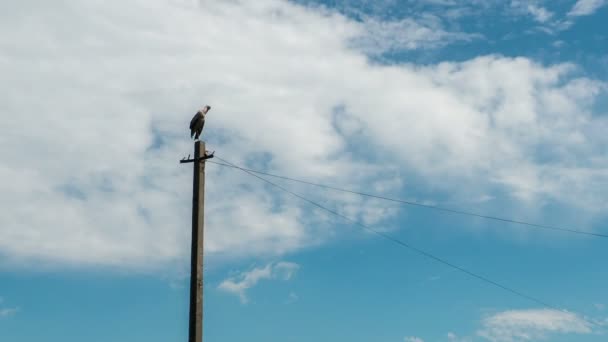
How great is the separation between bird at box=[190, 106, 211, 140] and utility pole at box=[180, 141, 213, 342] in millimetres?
1241

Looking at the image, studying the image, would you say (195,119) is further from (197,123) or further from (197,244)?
(197,244)

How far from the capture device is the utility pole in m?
12.1

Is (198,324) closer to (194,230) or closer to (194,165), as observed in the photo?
(194,230)

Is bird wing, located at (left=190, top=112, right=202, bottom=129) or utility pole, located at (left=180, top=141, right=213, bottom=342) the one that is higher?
bird wing, located at (left=190, top=112, right=202, bottom=129)

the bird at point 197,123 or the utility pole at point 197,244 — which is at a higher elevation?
the bird at point 197,123

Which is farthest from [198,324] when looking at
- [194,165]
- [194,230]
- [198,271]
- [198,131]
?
[198,131]

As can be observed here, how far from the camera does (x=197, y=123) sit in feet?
49.3

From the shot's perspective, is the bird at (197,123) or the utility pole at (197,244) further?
the bird at (197,123)

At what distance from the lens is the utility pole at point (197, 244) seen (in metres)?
12.1

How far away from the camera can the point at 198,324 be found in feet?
39.7

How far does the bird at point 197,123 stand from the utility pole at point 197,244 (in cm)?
124

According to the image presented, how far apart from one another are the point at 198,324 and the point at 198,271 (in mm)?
1012

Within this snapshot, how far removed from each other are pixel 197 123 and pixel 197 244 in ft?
10.9

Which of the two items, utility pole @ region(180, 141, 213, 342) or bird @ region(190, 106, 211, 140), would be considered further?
bird @ region(190, 106, 211, 140)
